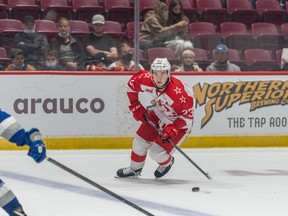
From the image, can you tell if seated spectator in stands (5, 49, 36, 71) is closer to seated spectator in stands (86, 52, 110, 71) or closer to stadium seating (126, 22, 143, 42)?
seated spectator in stands (86, 52, 110, 71)

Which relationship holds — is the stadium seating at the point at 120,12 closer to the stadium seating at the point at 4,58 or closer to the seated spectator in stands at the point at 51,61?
the seated spectator in stands at the point at 51,61

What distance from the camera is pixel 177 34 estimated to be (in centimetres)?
950

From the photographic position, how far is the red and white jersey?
711 centimetres

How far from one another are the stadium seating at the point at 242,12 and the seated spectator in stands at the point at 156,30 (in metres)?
0.77

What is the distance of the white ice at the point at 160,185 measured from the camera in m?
5.99

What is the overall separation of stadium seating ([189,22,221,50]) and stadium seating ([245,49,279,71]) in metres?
0.37

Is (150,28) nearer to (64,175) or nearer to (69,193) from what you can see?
(64,175)

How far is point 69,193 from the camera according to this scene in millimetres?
6645

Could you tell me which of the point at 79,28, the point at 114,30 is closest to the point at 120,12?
the point at 114,30

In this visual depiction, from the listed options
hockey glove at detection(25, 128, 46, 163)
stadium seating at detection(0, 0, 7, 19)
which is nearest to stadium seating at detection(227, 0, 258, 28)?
stadium seating at detection(0, 0, 7, 19)

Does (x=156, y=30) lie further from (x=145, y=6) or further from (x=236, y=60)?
(x=236, y=60)

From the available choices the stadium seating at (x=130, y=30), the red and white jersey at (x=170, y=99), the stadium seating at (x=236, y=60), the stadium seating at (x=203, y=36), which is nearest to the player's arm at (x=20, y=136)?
the red and white jersey at (x=170, y=99)

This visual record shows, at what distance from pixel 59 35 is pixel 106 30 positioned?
0.51 m

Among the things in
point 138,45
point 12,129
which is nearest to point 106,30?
point 138,45
